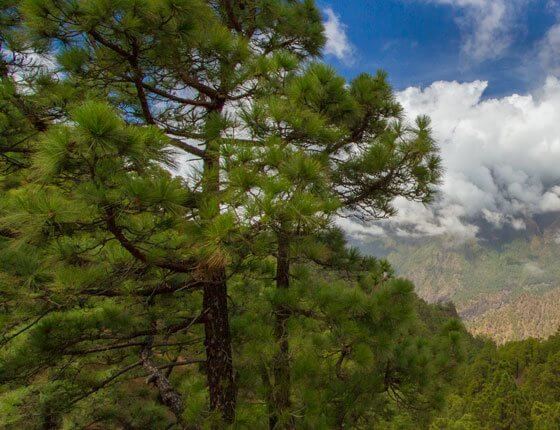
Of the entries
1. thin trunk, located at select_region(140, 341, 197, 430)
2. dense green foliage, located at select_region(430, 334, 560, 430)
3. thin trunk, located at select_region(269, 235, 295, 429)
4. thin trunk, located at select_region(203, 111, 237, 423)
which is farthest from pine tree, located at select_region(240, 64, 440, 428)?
dense green foliage, located at select_region(430, 334, 560, 430)

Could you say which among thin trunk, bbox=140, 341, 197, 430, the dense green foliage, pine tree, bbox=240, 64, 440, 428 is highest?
pine tree, bbox=240, 64, 440, 428

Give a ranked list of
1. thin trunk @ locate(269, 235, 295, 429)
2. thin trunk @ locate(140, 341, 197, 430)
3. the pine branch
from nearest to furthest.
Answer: the pine branch → thin trunk @ locate(140, 341, 197, 430) → thin trunk @ locate(269, 235, 295, 429)

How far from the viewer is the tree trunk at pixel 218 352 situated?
3771 millimetres

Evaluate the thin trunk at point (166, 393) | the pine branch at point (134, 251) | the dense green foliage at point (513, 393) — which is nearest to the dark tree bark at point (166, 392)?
the thin trunk at point (166, 393)

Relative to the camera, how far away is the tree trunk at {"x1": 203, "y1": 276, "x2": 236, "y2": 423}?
3.77 meters

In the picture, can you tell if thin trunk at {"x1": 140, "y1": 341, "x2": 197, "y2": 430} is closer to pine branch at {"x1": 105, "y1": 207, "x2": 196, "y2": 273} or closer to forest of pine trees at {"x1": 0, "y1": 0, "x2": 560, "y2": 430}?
forest of pine trees at {"x1": 0, "y1": 0, "x2": 560, "y2": 430}

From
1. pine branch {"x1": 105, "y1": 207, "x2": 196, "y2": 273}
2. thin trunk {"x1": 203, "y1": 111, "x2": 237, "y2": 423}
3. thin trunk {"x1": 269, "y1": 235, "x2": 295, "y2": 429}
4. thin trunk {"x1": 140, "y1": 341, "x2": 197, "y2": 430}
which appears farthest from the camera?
thin trunk {"x1": 269, "y1": 235, "x2": 295, "y2": 429}

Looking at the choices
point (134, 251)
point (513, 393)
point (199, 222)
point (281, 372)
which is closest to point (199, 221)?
point (199, 222)

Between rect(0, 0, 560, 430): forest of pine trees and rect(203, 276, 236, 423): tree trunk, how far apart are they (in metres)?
0.02

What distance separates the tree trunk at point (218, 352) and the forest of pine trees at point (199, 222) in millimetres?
21

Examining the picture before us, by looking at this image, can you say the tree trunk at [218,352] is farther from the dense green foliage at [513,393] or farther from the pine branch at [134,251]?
the dense green foliage at [513,393]

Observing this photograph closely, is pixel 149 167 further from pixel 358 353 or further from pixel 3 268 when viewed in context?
pixel 358 353

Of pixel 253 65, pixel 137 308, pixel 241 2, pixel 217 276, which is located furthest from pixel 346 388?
pixel 241 2

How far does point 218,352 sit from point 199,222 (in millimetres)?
1812
